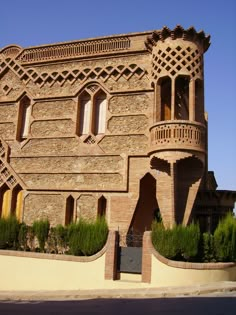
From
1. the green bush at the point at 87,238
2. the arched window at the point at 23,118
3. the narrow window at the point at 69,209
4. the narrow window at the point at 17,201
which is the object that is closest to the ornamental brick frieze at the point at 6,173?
the narrow window at the point at 17,201

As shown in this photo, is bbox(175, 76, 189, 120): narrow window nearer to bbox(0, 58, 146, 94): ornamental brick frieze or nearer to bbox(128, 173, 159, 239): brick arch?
bbox(0, 58, 146, 94): ornamental brick frieze

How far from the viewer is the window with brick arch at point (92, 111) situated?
15.5 metres

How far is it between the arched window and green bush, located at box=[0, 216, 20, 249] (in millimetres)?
4603

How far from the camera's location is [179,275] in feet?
33.2

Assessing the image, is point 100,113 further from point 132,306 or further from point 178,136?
point 132,306

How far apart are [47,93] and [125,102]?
12.2 ft

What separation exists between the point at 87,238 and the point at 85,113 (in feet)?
20.4

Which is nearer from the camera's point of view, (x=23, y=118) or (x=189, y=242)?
(x=189, y=242)

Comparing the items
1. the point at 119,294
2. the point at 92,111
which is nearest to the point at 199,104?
the point at 92,111

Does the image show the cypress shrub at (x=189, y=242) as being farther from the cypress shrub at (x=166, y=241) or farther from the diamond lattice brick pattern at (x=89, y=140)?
the diamond lattice brick pattern at (x=89, y=140)

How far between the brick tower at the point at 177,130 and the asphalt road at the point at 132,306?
501 cm

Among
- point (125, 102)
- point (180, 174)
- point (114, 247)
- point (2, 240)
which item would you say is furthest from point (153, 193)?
point (2, 240)

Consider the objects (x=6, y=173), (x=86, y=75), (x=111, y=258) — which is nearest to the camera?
(x=111, y=258)

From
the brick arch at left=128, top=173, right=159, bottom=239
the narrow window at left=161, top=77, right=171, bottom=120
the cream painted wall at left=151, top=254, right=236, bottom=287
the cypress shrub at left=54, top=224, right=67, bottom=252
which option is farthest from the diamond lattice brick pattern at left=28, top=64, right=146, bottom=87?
the cream painted wall at left=151, top=254, right=236, bottom=287
